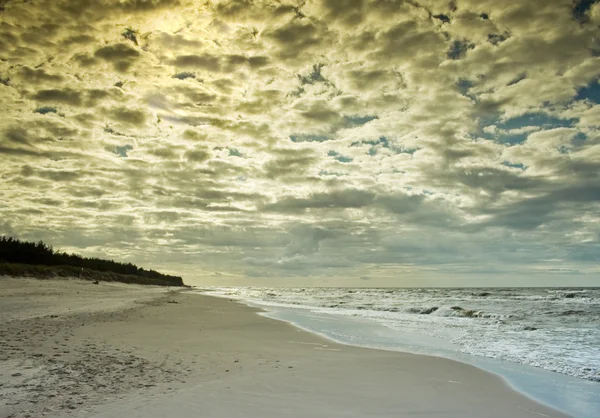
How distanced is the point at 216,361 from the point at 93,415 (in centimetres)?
393

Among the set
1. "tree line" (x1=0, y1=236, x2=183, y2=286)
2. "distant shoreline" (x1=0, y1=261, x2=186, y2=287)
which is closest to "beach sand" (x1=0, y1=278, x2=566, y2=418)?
"distant shoreline" (x1=0, y1=261, x2=186, y2=287)

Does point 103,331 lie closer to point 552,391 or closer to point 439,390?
point 439,390

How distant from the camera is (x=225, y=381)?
685cm

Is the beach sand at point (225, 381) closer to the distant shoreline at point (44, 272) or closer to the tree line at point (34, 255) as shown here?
the distant shoreline at point (44, 272)

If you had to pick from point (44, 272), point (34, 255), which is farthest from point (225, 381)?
point (34, 255)

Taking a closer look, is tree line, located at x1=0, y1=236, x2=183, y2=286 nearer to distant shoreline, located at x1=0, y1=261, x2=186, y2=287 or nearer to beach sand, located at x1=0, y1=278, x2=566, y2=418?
distant shoreline, located at x1=0, y1=261, x2=186, y2=287

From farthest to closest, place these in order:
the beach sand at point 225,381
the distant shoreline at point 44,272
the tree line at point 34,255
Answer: the tree line at point 34,255 < the distant shoreline at point 44,272 < the beach sand at point 225,381

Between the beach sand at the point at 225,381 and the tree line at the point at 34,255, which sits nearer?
the beach sand at the point at 225,381

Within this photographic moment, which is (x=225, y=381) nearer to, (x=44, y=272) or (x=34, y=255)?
(x=44, y=272)

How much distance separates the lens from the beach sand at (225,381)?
211 inches

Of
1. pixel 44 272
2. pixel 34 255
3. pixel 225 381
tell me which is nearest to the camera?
pixel 225 381

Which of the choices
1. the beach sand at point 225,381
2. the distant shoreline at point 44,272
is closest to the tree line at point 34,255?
the distant shoreline at point 44,272

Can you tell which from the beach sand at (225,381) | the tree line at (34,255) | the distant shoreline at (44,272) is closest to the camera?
the beach sand at (225,381)

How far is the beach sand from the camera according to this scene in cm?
536
